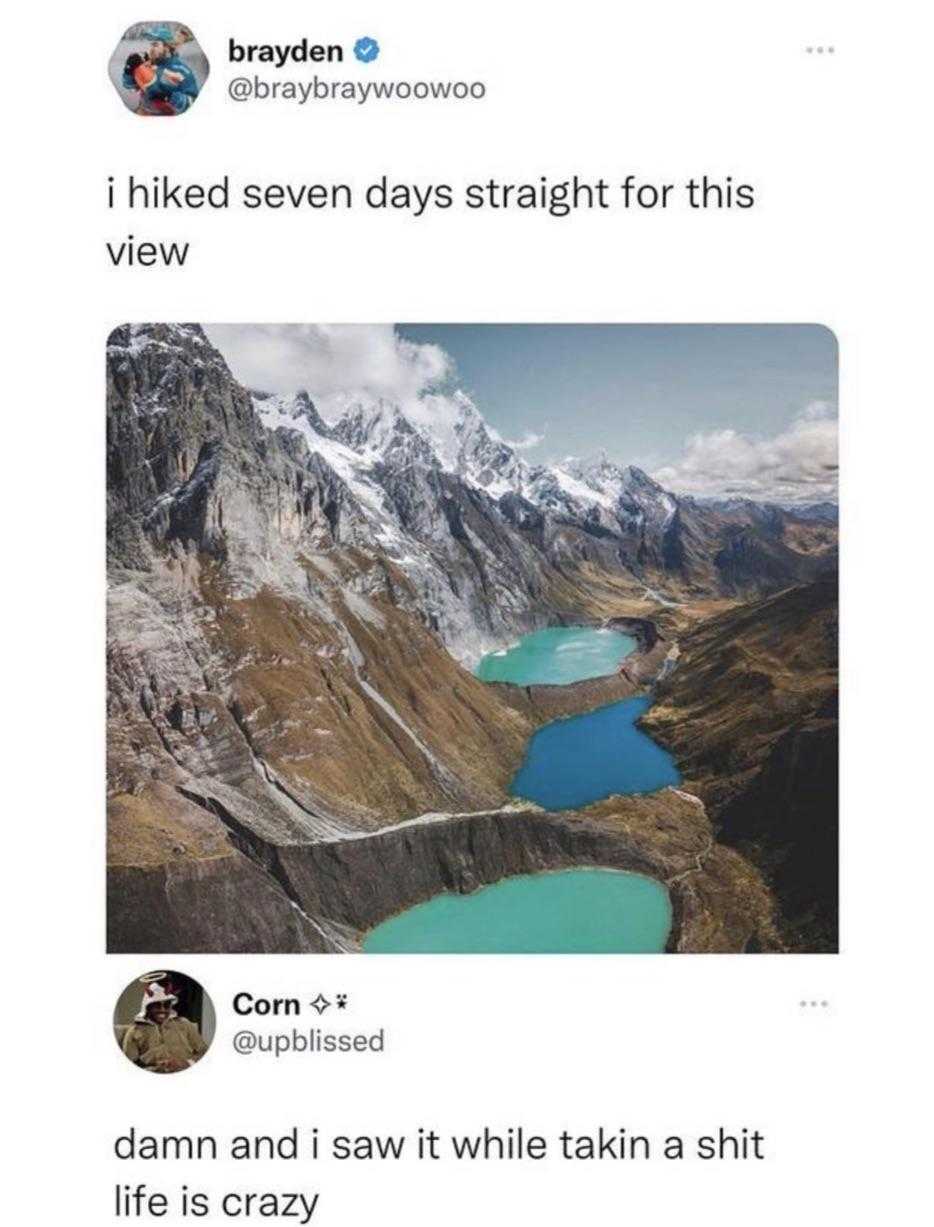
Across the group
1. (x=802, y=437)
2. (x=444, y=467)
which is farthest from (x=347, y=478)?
(x=802, y=437)
